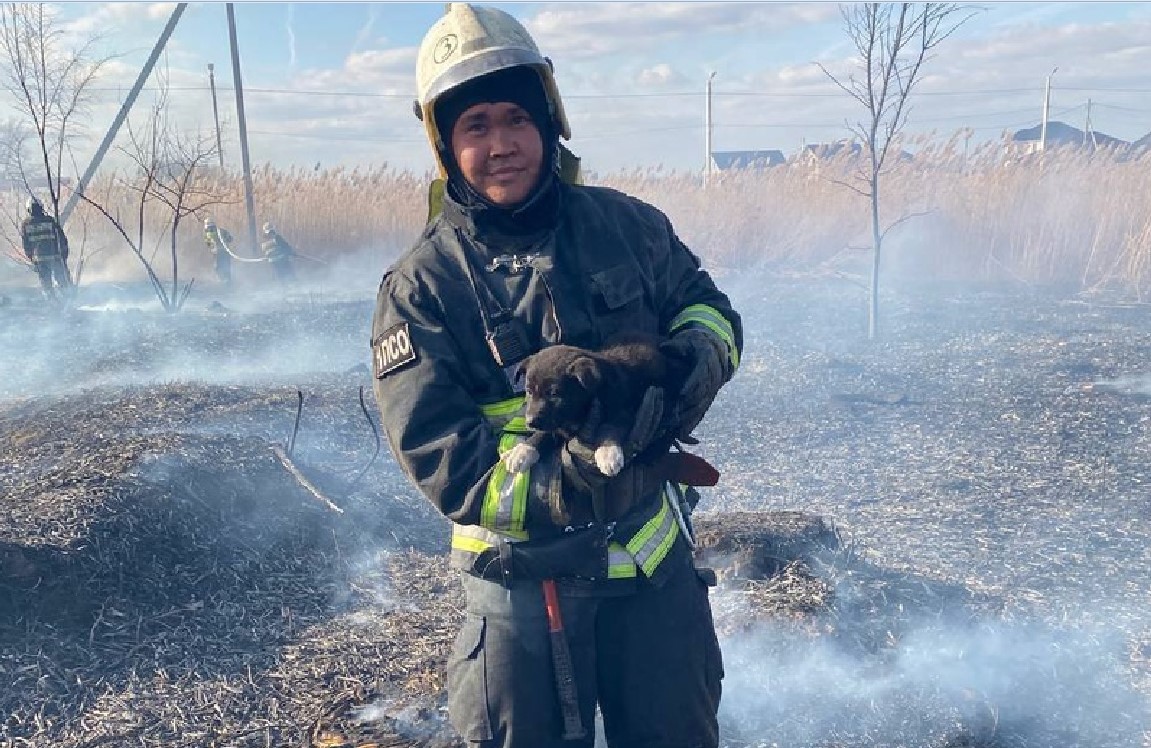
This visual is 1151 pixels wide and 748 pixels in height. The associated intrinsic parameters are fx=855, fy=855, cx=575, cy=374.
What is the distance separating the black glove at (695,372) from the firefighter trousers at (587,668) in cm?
38

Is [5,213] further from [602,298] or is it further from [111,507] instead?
[602,298]

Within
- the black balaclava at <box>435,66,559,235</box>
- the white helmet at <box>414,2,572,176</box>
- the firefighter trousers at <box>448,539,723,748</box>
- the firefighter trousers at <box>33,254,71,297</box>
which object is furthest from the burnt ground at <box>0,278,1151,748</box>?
the firefighter trousers at <box>33,254,71,297</box>

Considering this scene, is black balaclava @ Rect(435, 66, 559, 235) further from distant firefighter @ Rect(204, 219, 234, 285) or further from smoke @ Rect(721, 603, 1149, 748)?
distant firefighter @ Rect(204, 219, 234, 285)

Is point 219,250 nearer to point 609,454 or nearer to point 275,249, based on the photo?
point 275,249

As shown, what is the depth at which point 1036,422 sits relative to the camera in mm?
6363

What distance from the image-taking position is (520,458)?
1.70 metres

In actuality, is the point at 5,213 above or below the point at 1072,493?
above

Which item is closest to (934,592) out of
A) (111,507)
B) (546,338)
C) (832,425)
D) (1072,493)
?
(1072,493)

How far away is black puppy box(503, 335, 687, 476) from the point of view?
1.68m

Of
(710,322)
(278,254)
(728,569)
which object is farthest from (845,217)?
(710,322)

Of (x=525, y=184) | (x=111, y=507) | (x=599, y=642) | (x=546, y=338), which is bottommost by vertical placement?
(x=111, y=507)

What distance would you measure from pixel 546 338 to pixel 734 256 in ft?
46.5

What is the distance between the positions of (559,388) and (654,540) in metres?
0.46

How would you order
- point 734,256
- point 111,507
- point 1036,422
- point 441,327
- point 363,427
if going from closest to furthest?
point 441,327 < point 111,507 < point 1036,422 < point 363,427 < point 734,256
